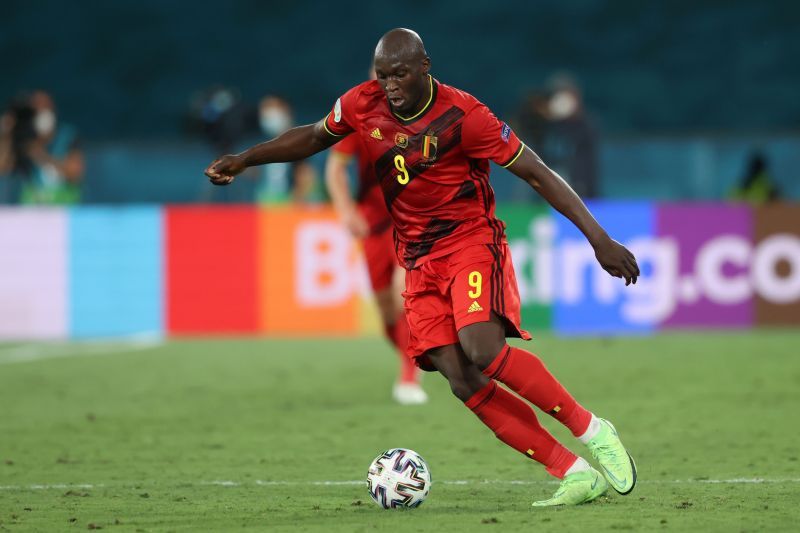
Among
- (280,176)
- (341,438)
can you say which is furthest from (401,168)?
(280,176)

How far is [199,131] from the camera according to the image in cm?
1795

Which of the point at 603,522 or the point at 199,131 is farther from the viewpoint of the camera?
the point at 199,131

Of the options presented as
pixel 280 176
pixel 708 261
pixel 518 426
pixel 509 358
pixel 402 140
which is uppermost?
pixel 280 176

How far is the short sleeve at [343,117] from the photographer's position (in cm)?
645

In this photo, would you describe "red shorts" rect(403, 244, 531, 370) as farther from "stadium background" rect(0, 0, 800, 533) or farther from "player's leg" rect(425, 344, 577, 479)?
"stadium background" rect(0, 0, 800, 533)

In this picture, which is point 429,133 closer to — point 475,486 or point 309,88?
point 475,486

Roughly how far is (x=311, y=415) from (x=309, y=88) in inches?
551

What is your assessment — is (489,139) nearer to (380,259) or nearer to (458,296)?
(458,296)

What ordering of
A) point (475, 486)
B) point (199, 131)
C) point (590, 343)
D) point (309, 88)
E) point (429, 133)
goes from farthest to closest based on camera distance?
point (309, 88) < point (199, 131) < point (590, 343) < point (475, 486) < point (429, 133)

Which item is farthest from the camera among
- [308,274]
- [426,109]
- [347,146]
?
[308,274]

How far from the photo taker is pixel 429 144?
245 inches

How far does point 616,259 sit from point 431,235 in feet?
2.98

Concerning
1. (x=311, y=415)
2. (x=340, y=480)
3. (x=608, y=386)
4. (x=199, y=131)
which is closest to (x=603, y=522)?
(x=340, y=480)

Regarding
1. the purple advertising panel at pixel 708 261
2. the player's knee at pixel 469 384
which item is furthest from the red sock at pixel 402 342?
the purple advertising panel at pixel 708 261
